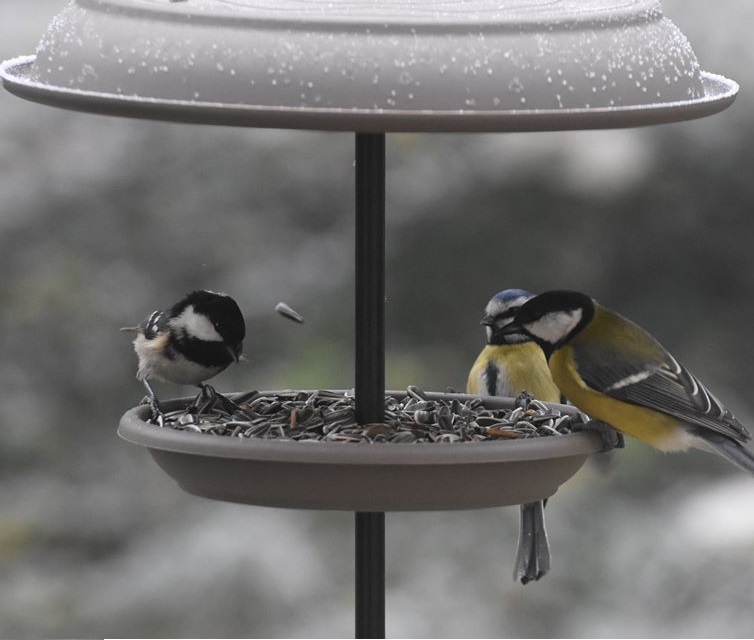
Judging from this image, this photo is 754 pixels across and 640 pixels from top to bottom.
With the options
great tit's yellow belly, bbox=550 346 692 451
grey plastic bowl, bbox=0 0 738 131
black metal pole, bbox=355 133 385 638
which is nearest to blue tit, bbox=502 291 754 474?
great tit's yellow belly, bbox=550 346 692 451

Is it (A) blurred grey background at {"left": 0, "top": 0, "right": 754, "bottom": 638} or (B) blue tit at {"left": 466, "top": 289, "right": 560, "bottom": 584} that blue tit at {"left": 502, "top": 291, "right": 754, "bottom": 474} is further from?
(A) blurred grey background at {"left": 0, "top": 0, "right": 754, "bottom": 638}

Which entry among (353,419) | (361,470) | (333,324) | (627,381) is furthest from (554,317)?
(333,324)

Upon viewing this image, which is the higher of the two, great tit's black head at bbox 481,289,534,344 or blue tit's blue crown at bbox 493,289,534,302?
blue tit's blue crown at bbox 493,289,534,302

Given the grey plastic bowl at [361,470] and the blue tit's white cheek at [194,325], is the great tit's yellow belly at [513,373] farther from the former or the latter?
the grey plastic bowl at [361,470]

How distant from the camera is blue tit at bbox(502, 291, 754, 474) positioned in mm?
3159

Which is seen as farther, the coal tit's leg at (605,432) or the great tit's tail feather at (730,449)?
the great tit's tail feather at (730,449)

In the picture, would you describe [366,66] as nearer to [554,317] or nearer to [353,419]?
[353,419]

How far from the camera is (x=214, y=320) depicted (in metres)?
3.12

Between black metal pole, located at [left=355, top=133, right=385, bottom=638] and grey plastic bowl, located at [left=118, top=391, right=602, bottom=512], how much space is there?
0.20m

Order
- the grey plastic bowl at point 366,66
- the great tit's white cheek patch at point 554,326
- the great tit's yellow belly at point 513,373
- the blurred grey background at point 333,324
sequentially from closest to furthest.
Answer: the grey plastic bowl at point 366,66
the great tit's white cheek patch at point 554,326
the great tit's yellow belly at point 513,373
the blurred grey background at point 333,324

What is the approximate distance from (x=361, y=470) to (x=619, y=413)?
72 cm

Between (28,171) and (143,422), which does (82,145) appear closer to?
(28,171)

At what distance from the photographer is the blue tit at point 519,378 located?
3654mm

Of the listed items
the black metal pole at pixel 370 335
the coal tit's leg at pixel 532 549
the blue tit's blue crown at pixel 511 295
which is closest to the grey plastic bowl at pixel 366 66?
the black metal pole at pixel 370 335
